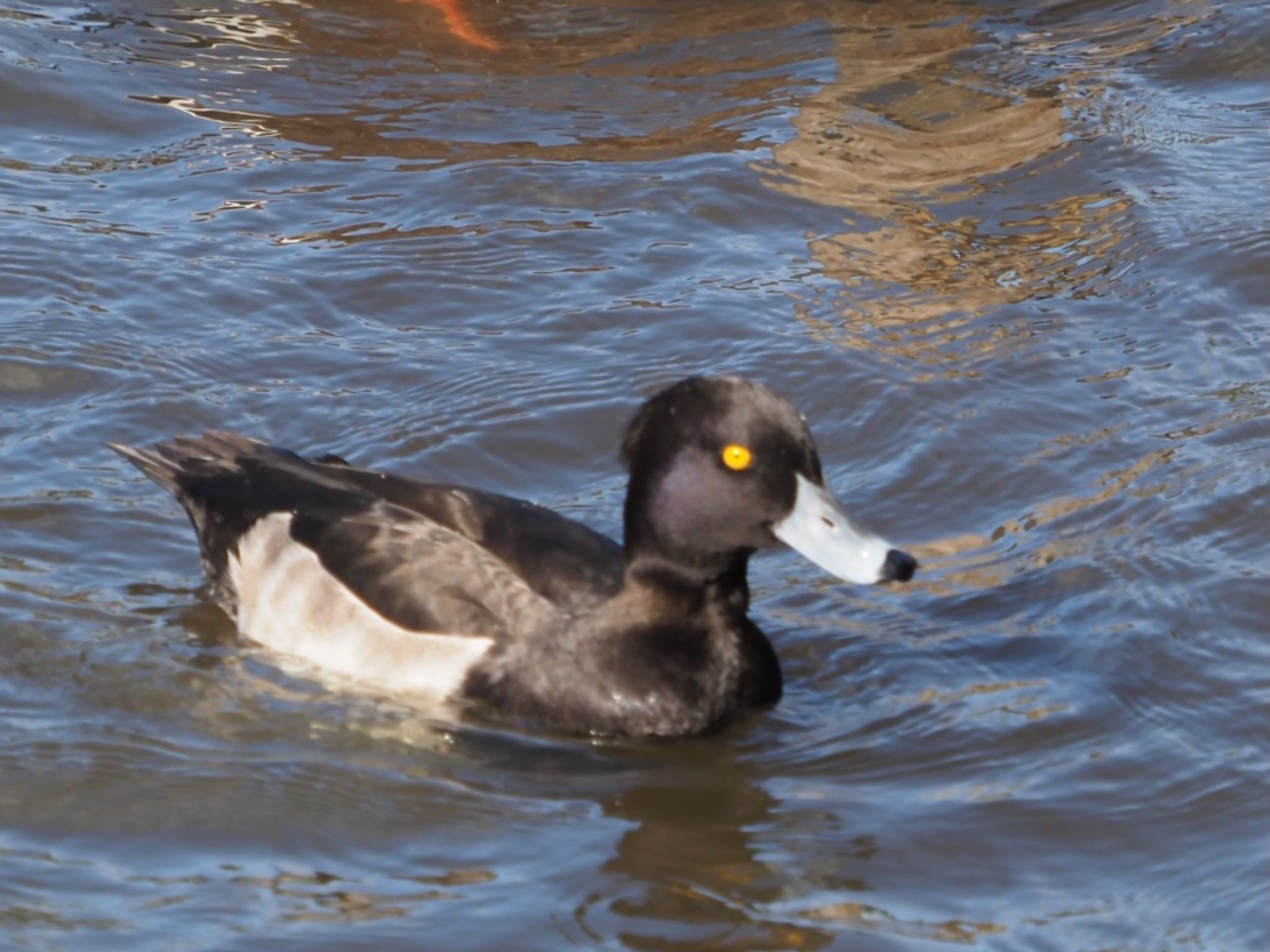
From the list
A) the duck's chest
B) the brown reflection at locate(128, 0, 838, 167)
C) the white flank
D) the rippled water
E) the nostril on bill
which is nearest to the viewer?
the rippled water

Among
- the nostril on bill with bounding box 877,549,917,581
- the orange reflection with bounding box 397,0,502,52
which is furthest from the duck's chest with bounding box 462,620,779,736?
the orange reflection with bounding box 397,0,502,52

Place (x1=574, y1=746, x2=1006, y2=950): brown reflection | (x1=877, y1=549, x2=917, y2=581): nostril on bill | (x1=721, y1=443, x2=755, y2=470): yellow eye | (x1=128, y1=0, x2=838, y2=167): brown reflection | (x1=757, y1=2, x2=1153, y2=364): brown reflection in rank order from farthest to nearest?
(x1=128, y1=0, x2=838, y2=167): brown reflection, (x1=757, y1=2, x2=1153, y2=364): brown reflection, (x1=721, y1=443, x2=755, y2=470): yellow eye, (x1=877, y1=549, x2=917, y2=581): nostril on bill, (x1=574, y1=746, x2=1006, y2=950): brown reflection

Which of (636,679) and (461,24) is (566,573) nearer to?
(636,679)

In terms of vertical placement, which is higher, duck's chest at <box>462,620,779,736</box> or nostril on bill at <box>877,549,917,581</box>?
nostril on bill at <box>877,549,917,581</box>

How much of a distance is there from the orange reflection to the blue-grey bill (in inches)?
239

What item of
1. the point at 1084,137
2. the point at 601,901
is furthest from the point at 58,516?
the point at 1084,137

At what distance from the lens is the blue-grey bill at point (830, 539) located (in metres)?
5.77

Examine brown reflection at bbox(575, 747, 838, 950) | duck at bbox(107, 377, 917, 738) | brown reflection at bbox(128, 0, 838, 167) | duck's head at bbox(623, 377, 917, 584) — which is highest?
brown reflection at bbox(128, 0, 838, 167)

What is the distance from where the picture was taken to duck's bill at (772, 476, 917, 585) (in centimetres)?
575

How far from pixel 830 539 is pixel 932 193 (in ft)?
13.0

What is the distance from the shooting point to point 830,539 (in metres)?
5.80

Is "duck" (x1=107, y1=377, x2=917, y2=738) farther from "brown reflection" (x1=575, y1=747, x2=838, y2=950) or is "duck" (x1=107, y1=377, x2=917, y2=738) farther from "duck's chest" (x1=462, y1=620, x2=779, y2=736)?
"brown reflection" (x1=575, y1=747, x2=838, y2=950)

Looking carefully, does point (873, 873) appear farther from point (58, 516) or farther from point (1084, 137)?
point (1084, 137)

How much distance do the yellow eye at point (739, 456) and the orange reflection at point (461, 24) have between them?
19.7ft
